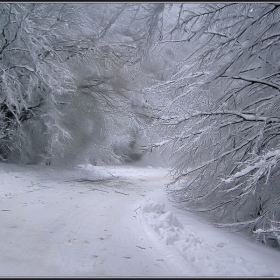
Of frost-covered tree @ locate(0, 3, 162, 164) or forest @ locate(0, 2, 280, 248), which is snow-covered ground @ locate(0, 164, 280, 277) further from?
frost-covered tree @ locate(0, 3, 162, 164)

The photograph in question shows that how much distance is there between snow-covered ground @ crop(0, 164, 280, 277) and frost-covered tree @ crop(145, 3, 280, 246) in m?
0.75

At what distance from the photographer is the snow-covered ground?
3891mm

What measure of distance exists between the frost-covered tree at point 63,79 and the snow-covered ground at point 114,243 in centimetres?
510

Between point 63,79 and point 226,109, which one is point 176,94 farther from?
point 63,79

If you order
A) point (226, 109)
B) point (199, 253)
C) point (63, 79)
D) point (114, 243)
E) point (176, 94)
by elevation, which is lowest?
point (114, 243)

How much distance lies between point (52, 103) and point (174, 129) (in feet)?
25.1

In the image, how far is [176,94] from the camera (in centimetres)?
709

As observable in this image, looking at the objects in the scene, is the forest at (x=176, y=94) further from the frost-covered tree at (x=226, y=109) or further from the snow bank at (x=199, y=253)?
the snow bank at (x=199, y=253)

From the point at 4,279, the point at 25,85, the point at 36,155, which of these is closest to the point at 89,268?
the point at 4,279

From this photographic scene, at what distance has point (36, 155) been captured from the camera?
568 inches

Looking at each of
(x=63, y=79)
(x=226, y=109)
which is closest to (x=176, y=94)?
(x=226, y=109)

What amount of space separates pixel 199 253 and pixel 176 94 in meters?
3.93

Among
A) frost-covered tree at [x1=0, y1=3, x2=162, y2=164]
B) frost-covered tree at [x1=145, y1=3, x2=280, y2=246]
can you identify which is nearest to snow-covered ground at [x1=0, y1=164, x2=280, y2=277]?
frost-covered tree at [x1=145, y1=3, x2=280, y2=246]

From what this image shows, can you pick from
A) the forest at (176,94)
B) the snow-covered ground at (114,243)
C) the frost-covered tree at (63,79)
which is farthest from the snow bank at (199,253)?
the frost-covered tree at (63,79)
